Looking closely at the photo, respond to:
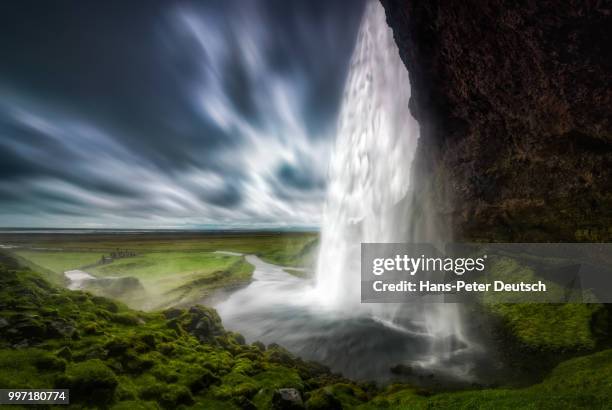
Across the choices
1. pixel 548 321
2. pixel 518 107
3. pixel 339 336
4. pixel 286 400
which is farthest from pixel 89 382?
pixel 548 321

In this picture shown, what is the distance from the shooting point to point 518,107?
1820cm

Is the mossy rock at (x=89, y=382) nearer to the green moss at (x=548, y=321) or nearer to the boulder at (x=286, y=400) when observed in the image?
the boulder at (x=286, y=400)

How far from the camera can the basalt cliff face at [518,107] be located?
47.6ft

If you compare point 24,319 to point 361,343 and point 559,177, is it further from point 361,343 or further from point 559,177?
point 559,177

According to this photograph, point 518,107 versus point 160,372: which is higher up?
point 518,107

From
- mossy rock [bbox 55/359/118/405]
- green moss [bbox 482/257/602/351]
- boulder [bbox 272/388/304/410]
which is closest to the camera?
mossy rock [bbox 55/359/118/405]

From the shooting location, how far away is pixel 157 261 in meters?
79.9

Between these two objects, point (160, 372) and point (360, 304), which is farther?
point (360, 304)

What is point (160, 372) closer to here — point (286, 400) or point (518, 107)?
point (286, 400)

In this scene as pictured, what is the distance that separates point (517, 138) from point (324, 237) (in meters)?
45.7

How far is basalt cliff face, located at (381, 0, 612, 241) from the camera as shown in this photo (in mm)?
14523

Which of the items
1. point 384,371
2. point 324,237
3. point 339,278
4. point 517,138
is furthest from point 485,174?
point 324,237

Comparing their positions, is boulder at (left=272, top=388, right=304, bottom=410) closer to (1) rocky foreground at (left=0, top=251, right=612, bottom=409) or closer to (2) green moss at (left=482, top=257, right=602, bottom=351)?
(1) rocky foreground at (left=0, top=251, right=612, bottom=409)

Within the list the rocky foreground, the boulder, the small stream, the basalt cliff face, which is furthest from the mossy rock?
the basalt cliff face
